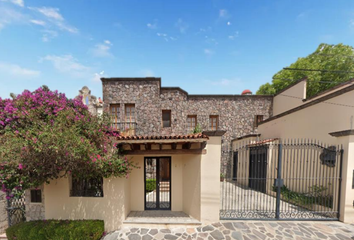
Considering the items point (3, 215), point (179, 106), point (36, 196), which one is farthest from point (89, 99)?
point (179, 106)

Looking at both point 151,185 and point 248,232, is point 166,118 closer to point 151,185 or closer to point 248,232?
point 151,185

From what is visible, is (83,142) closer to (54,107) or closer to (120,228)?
(54,107)

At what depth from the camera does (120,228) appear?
4.42m

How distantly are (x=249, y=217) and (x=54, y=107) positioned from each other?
746 cm

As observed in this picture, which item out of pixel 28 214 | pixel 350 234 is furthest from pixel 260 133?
pixel 28 214

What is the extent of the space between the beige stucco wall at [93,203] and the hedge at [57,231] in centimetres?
34

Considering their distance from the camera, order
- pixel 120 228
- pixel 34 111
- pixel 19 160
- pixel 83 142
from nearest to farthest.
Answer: pixel 19 160
pixel 83 142
pixel 34 111
pixel 120 228

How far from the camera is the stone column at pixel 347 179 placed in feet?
13.8

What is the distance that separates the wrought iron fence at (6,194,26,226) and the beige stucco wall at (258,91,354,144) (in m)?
11.8

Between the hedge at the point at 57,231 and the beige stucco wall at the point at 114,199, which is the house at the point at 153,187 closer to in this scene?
the beige stucco wall at the point at 114,199

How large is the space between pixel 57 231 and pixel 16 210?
8.42 feet

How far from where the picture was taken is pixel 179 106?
36.0ft

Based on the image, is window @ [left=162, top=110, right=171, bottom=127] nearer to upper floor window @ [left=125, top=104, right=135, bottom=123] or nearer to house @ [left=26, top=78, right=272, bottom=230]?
upper floor window @ [left=125, top=104, right=135, bottom=123]

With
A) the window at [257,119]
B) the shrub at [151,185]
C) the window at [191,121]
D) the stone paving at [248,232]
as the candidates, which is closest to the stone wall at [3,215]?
the stone paving at [248,232]
